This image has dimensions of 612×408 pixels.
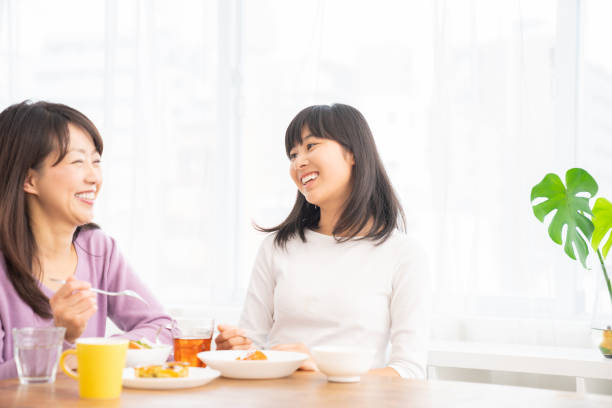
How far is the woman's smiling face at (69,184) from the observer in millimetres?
1793

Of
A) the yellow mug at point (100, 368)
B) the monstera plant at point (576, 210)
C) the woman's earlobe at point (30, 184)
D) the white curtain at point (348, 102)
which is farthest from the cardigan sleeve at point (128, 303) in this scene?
the monstera plant at point (576, 210)

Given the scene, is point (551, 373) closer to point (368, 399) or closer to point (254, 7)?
point (368, 399)

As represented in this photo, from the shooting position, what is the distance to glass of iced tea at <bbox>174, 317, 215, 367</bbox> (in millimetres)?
1476

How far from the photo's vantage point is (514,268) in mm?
2572

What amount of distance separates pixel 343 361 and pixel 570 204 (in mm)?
1227

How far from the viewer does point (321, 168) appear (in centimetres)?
199

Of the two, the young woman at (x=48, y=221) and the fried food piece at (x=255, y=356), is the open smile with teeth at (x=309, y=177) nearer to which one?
the young woman at (x=48, y=221)

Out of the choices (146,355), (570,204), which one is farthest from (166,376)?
(570,204)

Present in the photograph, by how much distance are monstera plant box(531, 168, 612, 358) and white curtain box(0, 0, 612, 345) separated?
0.33 meters

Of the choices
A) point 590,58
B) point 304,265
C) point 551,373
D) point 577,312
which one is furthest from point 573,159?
point 304,265

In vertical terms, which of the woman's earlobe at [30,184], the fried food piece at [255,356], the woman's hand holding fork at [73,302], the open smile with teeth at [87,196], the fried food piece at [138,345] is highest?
the woman's earlobe at [30,184]

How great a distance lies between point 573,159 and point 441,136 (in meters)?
0.48

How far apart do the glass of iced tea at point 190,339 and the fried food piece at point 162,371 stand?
20cm

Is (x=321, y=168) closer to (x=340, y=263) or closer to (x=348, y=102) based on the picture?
(x=340, y=263)
